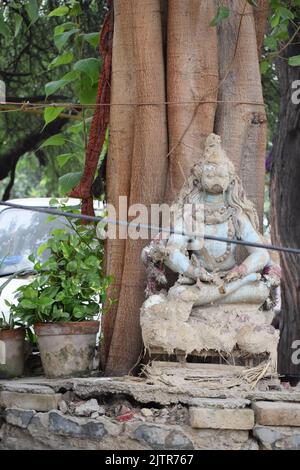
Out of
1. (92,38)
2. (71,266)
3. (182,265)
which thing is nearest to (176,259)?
(182,265)

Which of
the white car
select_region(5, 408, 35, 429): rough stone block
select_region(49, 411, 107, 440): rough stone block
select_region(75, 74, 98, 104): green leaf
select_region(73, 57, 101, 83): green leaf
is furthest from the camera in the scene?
the white car

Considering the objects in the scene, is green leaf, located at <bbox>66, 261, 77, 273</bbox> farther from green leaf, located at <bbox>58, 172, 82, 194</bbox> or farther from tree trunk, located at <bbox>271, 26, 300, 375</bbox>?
tree trunk, located at <bbox>271, 26, 300, 375</bbox>

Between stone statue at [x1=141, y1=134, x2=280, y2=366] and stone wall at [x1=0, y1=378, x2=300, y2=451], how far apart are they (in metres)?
0.30

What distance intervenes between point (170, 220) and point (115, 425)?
4.24ft

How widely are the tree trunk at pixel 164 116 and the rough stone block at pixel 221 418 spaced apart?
37.8 inches

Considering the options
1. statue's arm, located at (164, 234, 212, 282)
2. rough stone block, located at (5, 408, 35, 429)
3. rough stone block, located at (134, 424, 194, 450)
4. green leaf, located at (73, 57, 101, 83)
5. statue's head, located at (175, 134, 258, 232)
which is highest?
green leaf, located at (73, 57, 101, 83)

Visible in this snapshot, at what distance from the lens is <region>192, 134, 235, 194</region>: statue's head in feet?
16.5

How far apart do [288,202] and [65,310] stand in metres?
3.59

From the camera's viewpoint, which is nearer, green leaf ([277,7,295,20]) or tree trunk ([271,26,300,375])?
green leaf ([277,7,295,20])

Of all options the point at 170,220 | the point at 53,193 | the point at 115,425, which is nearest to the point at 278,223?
the point at 170,220

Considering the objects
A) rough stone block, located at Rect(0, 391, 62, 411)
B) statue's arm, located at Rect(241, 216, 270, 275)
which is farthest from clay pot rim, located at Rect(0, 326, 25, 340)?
statue's arm, located at Rect(241, 216, 270, 275)

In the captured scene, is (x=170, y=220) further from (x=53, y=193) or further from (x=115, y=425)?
(x=53, y=193)

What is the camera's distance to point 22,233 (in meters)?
8.20

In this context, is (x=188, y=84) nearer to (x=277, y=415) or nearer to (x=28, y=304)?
(x=28, y=304)
